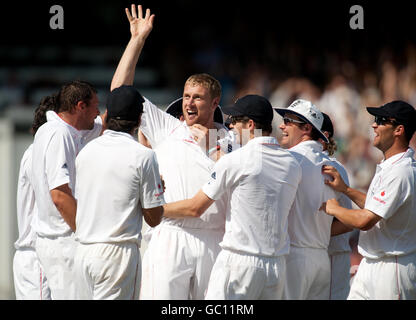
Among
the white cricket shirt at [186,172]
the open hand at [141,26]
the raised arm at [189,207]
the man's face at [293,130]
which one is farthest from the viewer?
the open hand at [141,26]

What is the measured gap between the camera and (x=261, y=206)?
16.3 feet

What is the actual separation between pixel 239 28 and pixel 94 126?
950cm

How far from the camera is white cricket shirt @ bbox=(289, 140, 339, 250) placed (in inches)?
211

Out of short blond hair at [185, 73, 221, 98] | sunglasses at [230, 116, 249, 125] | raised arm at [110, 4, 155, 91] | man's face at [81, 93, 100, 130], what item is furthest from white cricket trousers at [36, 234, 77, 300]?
short blond hair at [185, 73, 221, 98]

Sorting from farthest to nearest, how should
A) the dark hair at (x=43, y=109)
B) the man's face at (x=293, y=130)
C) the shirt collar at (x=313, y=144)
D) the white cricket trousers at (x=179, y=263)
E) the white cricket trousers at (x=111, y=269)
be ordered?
1. the dark hair at (x=43, y=109)
2. the man's face at (x=293, y=130)
3. the shirt collar at (x=313, y=144)
4. the white cricket trousers at (x=179, y=263)
5. the white cricket trousers at (x=111, y=269)

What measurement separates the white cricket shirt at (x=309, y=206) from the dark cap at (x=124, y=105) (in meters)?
1.27

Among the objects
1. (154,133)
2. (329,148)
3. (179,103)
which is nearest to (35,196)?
(154,133)

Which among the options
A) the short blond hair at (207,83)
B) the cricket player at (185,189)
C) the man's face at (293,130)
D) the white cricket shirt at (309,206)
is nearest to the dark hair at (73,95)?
the cricket player at (185,189)

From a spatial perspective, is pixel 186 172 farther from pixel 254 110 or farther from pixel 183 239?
pixel 254 110

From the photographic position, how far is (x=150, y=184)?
4.76 metres

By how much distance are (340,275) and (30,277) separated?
8.22ft

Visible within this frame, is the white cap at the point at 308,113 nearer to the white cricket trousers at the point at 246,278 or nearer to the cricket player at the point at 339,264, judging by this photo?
the cricket player at the point at 339,264

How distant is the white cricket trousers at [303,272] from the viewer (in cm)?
531

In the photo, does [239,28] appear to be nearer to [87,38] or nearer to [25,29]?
[87,38]
